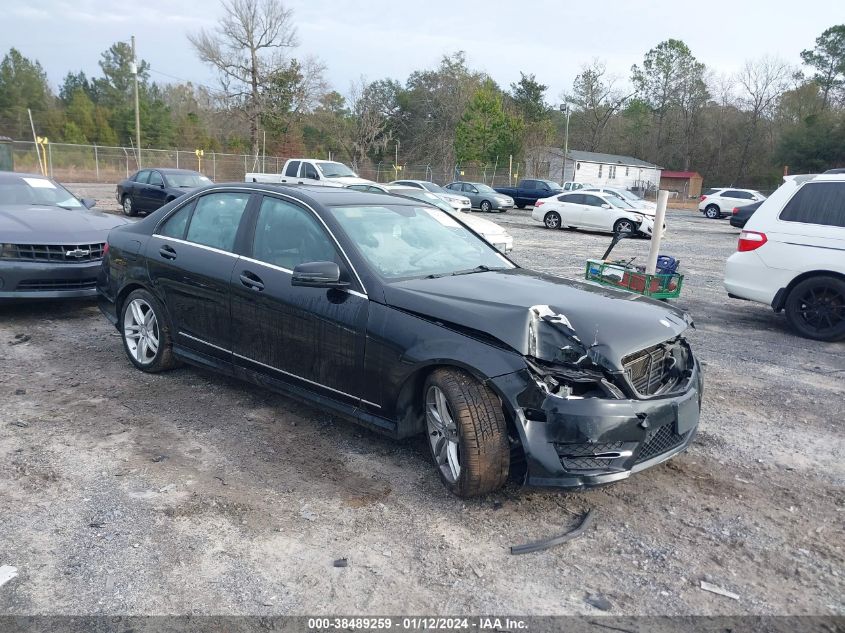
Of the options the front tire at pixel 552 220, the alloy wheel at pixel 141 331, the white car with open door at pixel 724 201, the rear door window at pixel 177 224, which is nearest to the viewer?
the rear door window at pixel 177 224

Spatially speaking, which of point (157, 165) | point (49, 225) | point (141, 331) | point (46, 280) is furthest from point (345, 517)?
point (157, 165)

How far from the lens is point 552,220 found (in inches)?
947

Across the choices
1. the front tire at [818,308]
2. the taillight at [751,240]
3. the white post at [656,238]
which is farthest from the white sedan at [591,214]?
the front tire at [818,308]

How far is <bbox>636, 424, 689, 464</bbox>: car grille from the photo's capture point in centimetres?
344

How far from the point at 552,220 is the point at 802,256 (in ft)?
55.7

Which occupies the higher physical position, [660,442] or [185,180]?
[185,180]

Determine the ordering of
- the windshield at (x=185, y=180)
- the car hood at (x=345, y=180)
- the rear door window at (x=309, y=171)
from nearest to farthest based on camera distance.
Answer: the windshield at (x=185, y=180), the car hood at (x=345, y=180), the rear door window at (x=309, y=171)

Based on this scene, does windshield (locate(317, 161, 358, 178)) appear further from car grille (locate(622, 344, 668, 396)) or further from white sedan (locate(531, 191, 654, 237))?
car grille (locate(622, 344, 668, 396))

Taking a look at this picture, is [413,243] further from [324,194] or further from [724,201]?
[724,201]

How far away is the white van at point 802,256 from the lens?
23.6 feet

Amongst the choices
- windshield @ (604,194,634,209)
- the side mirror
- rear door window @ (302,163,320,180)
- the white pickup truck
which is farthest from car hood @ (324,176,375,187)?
the side mirror

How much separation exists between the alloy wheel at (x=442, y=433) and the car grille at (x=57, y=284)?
17.1ft

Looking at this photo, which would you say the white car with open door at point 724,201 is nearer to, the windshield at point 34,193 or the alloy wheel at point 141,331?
the windshield at point 34,193

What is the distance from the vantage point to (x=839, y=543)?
331 cm
